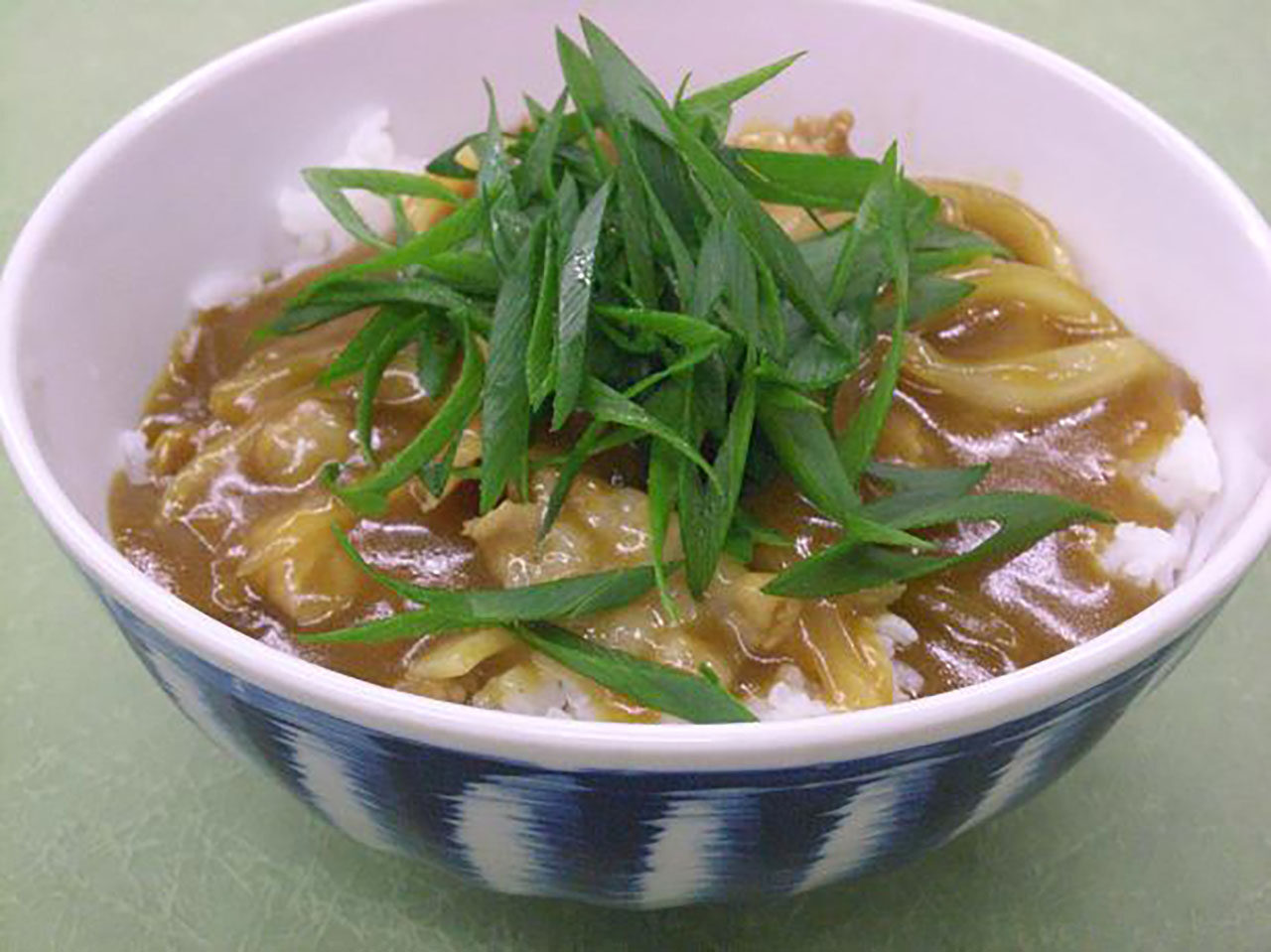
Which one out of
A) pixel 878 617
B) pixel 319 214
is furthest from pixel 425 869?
pixel 319 214

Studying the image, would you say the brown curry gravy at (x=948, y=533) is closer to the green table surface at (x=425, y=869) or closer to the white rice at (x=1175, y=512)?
the white rice at (x=1175, y=512)

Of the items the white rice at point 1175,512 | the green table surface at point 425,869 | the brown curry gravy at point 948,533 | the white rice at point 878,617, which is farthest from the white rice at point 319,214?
the white rice at point 1175,512

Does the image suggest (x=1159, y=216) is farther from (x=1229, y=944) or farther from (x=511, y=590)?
(x=511, y=590)

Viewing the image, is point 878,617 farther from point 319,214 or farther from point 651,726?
point 319,214

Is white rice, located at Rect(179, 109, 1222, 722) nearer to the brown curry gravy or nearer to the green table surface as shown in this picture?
the brown curry gravy

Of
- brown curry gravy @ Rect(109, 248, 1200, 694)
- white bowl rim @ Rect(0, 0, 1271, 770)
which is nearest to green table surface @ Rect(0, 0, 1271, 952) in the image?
brown curry gravy @ Rect(109, 248, 1200, 694)
